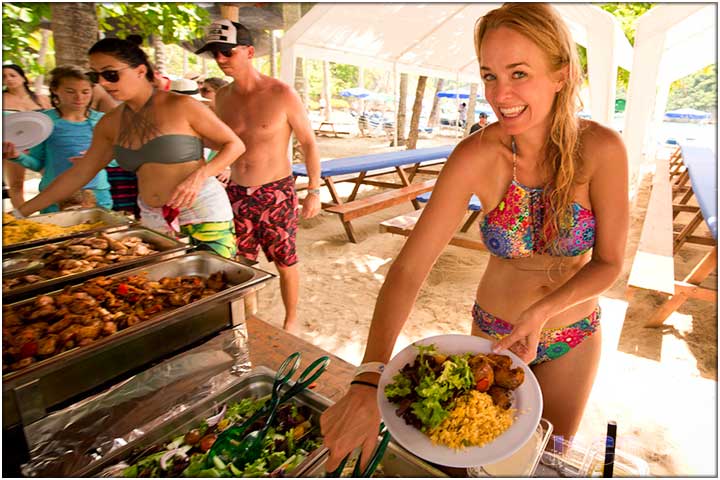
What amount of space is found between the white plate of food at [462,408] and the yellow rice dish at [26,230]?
73.7 inches

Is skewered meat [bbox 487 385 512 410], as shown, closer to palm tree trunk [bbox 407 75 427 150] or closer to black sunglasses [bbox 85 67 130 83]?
black sunglasses [bbox 85 67 130 83]

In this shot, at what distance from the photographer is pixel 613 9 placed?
13.4 meters

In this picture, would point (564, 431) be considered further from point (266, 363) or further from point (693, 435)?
point (693, 435)

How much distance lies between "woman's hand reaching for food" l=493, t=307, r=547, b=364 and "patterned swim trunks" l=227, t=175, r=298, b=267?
1.96 metres

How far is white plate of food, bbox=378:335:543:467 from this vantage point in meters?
0.79

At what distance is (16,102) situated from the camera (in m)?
3.35

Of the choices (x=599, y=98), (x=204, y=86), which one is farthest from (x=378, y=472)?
(x=599, y=98)

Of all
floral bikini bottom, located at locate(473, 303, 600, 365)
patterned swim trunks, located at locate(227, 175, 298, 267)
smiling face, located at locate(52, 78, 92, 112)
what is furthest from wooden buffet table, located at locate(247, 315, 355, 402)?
smiling face, located at locate(52, 78, 92, 112)

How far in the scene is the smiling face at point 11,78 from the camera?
325cm

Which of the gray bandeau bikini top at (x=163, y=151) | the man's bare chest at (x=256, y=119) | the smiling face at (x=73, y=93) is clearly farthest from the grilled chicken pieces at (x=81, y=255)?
the smiling face at (x=73, y=93)

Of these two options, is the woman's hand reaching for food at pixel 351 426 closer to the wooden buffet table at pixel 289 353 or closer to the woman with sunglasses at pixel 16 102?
the wooden buffet table at pixel 289 353

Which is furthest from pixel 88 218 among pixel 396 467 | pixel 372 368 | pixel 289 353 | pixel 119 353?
pixel 396 467

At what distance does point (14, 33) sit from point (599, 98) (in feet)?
19.9

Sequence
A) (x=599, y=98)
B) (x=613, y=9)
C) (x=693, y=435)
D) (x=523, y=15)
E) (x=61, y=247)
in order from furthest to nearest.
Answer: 1. (x=613, y=9)
2. (x=599, y=98)
3. (x=693, y=435)
4. (x=61, y=247)
5. (x=523, y=15)
